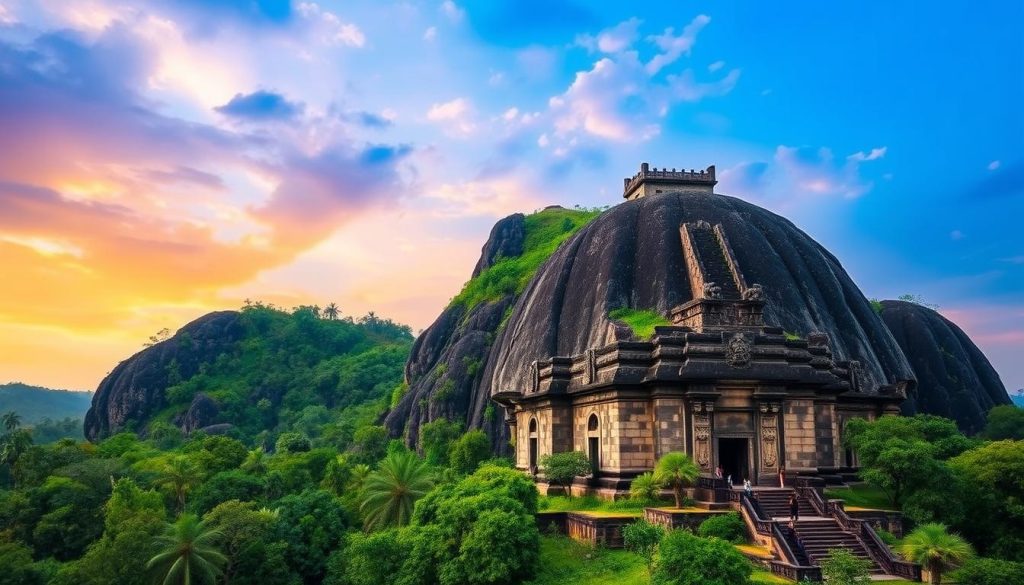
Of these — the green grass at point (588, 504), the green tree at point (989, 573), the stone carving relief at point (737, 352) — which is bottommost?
the green tree at point (989, 573)

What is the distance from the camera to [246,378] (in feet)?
302

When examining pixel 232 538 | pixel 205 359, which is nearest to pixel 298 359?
pixel 205 359

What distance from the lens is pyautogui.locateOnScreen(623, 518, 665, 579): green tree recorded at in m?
16.2

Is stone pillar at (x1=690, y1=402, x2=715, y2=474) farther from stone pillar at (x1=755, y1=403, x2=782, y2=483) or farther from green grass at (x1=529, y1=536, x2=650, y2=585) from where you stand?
green grass at (x1=529, y1=536, x2=650, y2=585)

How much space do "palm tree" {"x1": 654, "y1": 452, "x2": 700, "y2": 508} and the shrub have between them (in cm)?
165

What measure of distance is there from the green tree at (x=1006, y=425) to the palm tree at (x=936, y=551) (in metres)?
26.2

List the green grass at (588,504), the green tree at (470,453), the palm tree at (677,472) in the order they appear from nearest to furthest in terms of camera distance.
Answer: the palm tree at (677,472), the green grass at (588,504), the green tree at (470,453)

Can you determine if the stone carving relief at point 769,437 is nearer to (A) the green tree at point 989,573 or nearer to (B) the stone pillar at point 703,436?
(B) the stone pillar at point 703,436

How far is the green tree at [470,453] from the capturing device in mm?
43062

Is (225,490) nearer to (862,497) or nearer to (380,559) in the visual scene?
(380,559)

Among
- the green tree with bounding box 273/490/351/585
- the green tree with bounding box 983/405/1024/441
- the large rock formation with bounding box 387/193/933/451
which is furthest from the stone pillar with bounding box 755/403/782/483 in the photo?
the green tree with bounding box 983/405/1024/441

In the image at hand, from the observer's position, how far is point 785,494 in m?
21.2

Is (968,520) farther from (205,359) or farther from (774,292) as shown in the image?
(205,359)

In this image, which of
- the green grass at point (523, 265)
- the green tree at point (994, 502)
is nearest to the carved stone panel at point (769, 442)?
the green tree at point (994, 502)
